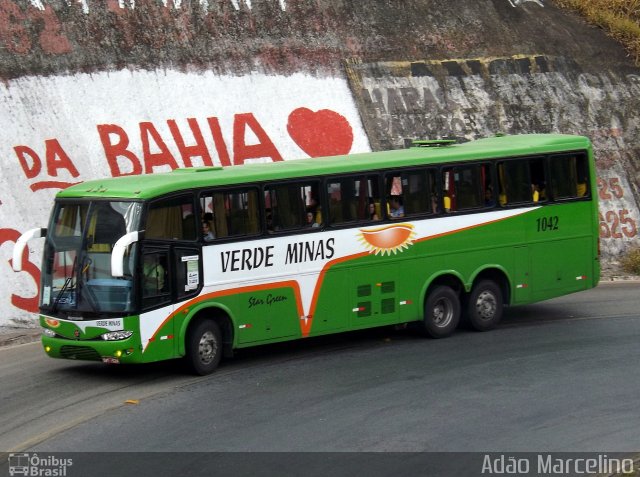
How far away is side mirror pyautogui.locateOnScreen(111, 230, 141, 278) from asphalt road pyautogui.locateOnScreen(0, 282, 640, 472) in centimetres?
168

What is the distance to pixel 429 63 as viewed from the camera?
28328mm

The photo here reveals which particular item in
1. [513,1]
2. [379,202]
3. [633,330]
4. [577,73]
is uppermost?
[513,1]

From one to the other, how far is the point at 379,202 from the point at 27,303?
→ 6545 millimetres

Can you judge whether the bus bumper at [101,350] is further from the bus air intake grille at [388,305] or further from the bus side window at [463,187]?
the bus side window at [463,187]

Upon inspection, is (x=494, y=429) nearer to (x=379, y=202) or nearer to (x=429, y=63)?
(x=379, y=202)

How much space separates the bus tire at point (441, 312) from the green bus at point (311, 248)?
24mm

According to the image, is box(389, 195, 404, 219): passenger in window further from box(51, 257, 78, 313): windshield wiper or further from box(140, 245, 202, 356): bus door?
box(51, 257, 78, 313): windshield wiper

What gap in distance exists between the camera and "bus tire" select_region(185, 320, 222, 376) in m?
15.9

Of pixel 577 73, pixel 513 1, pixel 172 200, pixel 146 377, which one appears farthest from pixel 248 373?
pixel 513 1

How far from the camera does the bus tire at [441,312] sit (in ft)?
60.9

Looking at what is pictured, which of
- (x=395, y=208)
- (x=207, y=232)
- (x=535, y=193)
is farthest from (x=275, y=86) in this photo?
(x=207, y=232)

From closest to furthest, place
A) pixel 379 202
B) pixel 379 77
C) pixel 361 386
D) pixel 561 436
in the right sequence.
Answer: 1. pixel 561 436
2. pixel 361 386
3. pixel 379 202
4. pixel 379 77

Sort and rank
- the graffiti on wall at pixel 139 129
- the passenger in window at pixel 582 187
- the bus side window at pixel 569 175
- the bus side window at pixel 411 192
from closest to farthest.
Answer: the bus side window at pixel 411 192 → the bus side window at pixel 569 175 → the passenger in window at pixel 582 187 → the graffiti on wall at pixel 139 129

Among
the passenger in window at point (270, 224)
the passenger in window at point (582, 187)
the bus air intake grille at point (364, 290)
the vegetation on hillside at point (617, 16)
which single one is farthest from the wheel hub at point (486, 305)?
the vegetation on hillside at point (617, 16)
